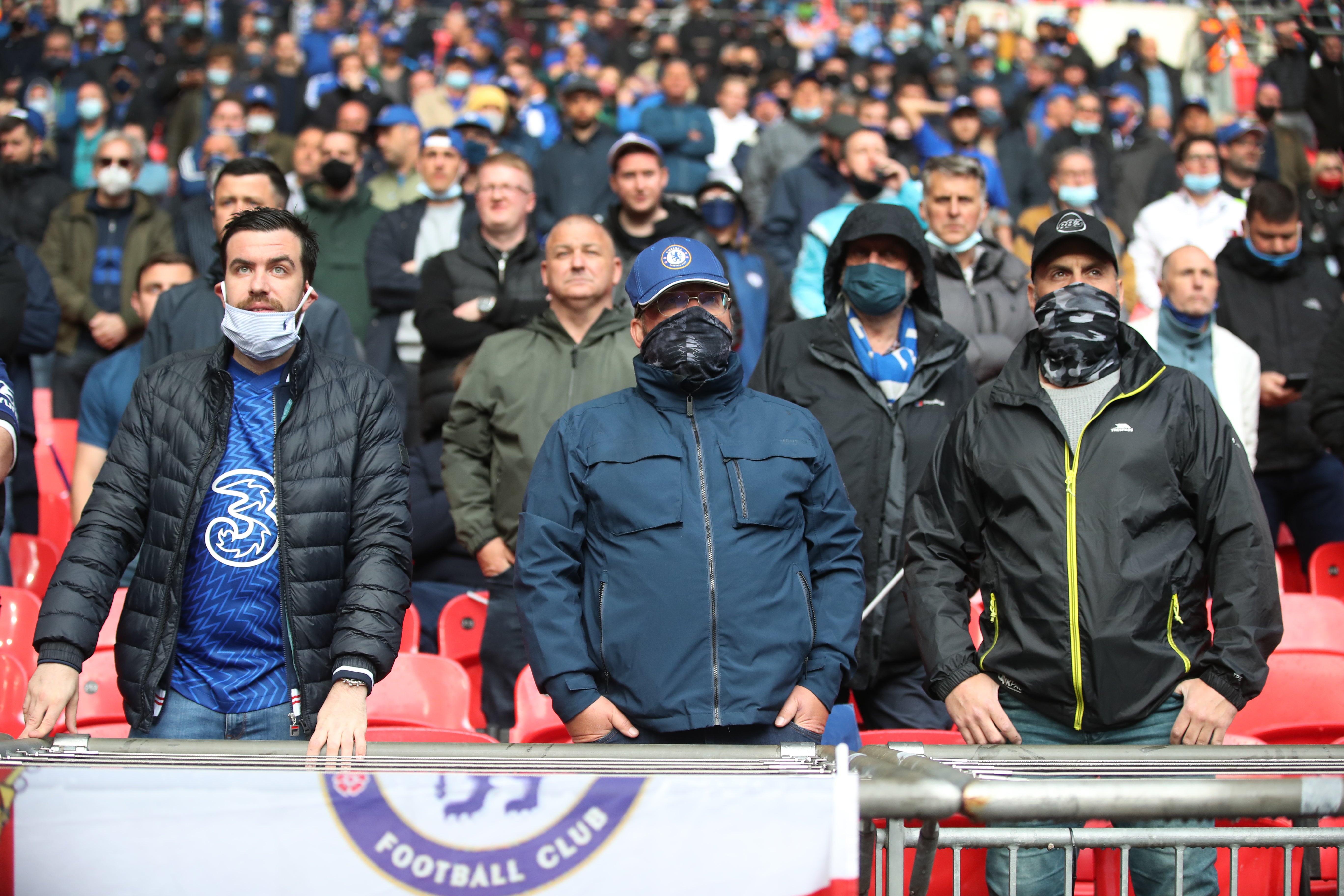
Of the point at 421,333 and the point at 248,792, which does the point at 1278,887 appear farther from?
the point at 421,333

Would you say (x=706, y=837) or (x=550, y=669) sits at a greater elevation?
(x=550, y=669)

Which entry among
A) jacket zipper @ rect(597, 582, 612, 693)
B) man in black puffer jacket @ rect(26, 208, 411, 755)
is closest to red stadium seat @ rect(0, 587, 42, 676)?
man in black puffer jacket @ rect(26, 208, 411, 755)

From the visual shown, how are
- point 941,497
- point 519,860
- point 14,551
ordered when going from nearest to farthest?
1. point 519,860
2. point 941,497
3. point 14,551

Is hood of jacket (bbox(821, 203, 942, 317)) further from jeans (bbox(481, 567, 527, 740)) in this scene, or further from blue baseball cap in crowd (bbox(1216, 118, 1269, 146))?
blue baseball cap in crowd (bbox(1216, 118, 1269, 146))

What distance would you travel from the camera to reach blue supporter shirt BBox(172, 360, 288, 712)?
3109mm

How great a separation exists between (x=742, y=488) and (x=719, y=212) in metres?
4.14

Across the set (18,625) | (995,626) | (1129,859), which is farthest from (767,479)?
(18,625)

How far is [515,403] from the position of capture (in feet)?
15.2

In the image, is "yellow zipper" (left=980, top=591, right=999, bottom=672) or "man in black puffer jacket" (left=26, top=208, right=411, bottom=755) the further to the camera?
"yellow zipper" (left=980, top=591, right=999, bottom=672)

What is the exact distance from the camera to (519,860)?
2.21 metres

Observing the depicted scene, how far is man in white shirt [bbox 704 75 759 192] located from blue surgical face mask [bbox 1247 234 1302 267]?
15.6 feet

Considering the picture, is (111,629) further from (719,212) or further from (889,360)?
(719,212)

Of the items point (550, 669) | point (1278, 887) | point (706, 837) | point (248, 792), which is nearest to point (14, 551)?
point (550, 669)

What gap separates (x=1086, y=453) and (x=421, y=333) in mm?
3428
